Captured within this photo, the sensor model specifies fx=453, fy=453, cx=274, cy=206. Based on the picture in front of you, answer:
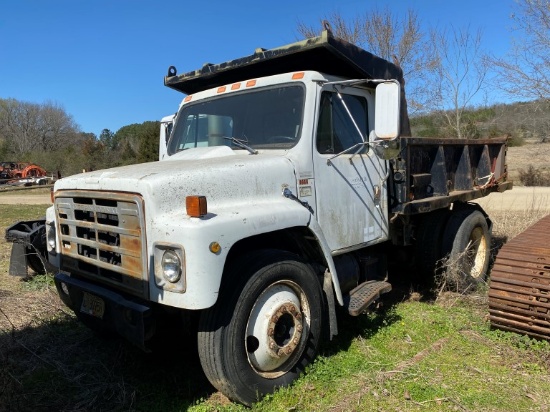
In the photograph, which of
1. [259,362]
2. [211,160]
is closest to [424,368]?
[259,362]

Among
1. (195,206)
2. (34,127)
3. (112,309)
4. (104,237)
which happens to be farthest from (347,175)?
(34,127)

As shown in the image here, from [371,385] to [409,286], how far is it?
287 cm

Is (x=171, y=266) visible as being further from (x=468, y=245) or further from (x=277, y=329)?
(x=468, y=245)

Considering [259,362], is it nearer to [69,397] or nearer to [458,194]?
[69,397]

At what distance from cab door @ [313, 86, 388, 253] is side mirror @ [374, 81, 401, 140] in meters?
0.44

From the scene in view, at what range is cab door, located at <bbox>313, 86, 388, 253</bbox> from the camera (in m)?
3.79

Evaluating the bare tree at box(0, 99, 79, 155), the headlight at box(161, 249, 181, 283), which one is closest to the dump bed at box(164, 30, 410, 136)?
the headlight at box(161, 249, 181, 283)

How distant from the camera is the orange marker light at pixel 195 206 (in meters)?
2.75

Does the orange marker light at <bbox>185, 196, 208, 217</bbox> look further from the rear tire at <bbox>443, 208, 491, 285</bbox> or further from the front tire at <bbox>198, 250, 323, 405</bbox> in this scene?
the rear tire at <bbox>443, 208, 491, 285</bbox>

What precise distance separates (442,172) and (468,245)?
99cm

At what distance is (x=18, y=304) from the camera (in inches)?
202

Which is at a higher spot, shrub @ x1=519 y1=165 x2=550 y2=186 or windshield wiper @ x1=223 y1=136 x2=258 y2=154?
windshield wiper @ x1=223 y1=136 x2=258 y2=154

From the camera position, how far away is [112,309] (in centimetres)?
305

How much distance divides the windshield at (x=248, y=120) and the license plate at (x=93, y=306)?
1673mm
